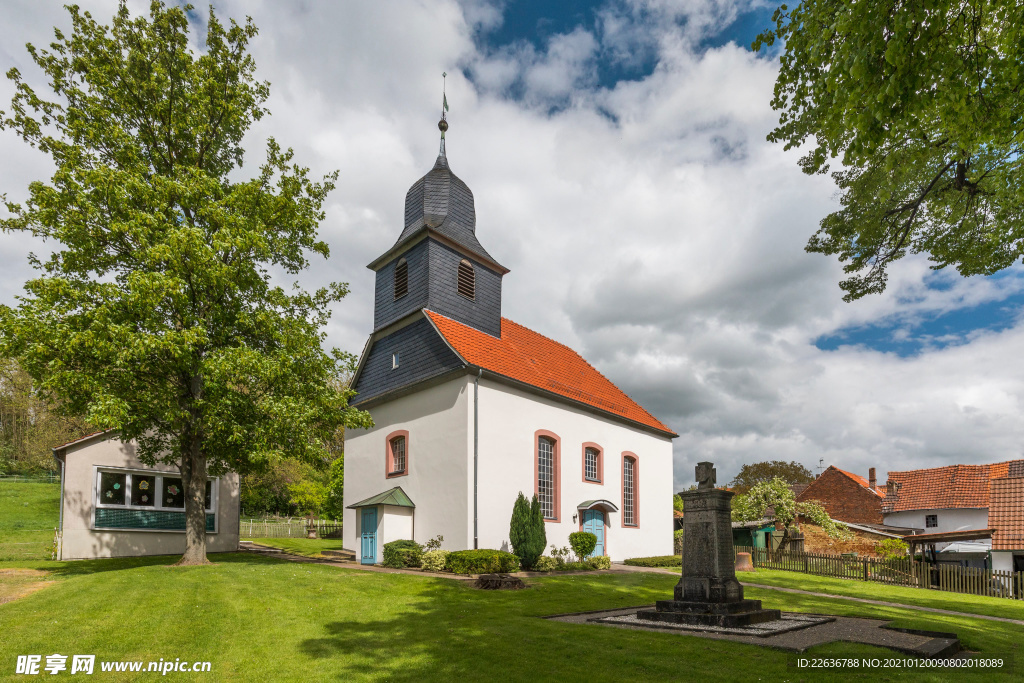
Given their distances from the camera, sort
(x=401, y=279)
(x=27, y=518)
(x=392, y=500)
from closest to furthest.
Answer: (x=392, y=500)
(x=401, y=279)
(x=27, y=518)

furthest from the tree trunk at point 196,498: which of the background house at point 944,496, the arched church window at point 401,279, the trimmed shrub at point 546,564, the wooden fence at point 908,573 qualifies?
the background house at point 944,496

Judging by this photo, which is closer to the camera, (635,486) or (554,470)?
(554,470)

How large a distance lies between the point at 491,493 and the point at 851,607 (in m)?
9.76

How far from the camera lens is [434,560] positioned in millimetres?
Result: 18031

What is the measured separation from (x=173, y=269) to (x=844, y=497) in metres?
43.8

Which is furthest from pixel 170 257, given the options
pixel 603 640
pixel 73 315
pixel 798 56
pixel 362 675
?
pixel 798 56

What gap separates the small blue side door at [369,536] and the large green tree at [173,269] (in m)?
4.29

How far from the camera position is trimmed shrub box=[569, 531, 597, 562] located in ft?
68.3

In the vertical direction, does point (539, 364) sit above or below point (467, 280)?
below

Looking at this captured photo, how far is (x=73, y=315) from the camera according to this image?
13.8 metres

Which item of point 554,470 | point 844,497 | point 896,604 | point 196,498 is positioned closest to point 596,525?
point 554,470

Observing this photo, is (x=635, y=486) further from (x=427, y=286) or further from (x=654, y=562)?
(x=427, y=286)

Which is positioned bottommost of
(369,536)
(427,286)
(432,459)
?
(369,536)

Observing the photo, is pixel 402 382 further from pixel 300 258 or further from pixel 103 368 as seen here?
pixel 103 368
